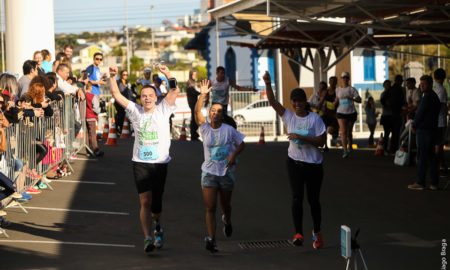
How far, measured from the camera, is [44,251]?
8.74 m

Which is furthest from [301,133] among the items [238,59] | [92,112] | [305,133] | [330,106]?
[238,59]

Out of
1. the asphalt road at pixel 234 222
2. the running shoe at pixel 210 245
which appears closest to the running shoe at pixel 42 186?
the asphalt road at pixel 234 222

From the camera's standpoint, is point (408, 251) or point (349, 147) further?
point (349, 147)

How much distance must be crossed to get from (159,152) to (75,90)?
6.38 metres

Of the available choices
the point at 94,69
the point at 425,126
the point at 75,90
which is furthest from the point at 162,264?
the point at 94,69

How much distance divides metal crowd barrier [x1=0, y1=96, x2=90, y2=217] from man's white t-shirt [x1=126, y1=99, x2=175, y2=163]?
2.32 m

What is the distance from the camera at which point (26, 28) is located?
18.3m

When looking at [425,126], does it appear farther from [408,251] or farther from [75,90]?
[75,90]

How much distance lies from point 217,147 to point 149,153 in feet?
2.65

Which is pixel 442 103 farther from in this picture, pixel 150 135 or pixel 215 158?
pixel 150 135

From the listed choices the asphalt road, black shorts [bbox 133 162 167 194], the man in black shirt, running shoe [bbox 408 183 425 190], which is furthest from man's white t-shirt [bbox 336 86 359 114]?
black shorts [bbox 133 162 167 194]

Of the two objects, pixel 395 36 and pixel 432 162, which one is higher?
pixel 395 36

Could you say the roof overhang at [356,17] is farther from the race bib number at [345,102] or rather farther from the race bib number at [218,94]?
the race bib number at [218,94]

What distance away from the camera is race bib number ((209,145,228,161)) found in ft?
29.1
